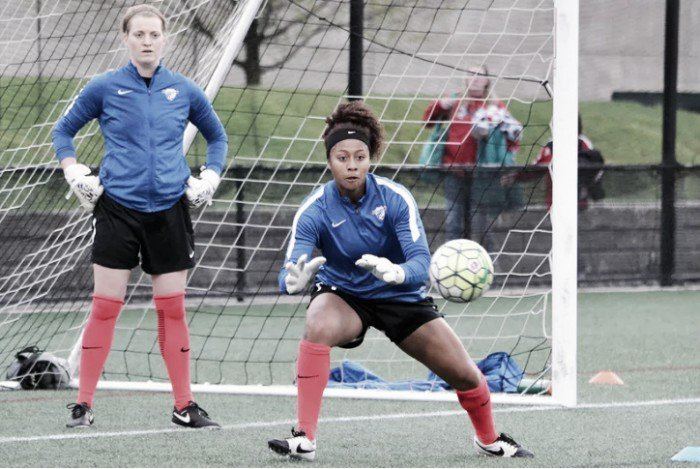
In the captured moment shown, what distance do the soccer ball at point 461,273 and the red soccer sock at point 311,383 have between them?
20.0 inches

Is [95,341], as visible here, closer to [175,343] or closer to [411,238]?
[175,343]

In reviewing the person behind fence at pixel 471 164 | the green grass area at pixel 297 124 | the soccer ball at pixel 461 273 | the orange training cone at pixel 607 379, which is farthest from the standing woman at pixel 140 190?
the person behind fence at pixel 471 164

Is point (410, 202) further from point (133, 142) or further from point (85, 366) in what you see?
point (85, 366)

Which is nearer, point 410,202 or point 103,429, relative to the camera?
point 410,202

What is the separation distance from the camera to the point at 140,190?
534cm

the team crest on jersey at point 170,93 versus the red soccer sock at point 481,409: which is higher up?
the team crest on jersey at point 170,93

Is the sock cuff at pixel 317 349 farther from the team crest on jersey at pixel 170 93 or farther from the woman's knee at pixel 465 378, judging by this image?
the team crest on jersey at pixel 170 93

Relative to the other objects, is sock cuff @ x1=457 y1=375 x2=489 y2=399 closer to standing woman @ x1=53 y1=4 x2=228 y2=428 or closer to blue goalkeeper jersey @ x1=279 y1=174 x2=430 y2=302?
blue goalkeeper jersey @ x1=279 y1=174 x2=430 y2=302

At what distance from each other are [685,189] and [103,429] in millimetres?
7175

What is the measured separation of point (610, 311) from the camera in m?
9.84

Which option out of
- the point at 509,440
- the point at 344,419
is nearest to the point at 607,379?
the point at 344,419

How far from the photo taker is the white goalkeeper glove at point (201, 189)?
541cm

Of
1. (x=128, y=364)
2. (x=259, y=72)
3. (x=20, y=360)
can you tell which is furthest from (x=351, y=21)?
(x=20, y=360)

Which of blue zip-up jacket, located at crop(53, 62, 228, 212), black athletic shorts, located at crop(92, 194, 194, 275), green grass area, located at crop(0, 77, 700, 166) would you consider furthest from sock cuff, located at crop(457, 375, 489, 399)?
green grass area, located at crop(0, 77, 700, 166)
